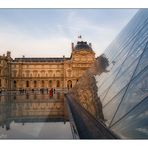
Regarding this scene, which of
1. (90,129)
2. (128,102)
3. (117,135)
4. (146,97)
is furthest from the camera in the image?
(90,129)

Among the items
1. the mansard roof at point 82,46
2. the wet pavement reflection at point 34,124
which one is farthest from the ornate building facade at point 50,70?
the wet pavement reflection at point 34,124

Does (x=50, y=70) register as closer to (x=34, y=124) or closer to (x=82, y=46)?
(x=82, y=46)

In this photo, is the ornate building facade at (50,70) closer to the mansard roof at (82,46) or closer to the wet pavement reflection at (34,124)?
the mansard roof at (82,46)

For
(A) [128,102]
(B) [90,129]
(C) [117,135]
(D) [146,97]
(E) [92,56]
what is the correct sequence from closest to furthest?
(C) [117,135], (D) [146,97], (A) [128,102], (B) [90,129], (E) [92,56]

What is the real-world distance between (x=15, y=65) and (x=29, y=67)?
3.83 m

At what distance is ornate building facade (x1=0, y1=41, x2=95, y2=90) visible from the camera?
239ft

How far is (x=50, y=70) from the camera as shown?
246ft

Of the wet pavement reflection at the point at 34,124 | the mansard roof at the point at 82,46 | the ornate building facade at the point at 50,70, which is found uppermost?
the mansard roof at the point at 82,46

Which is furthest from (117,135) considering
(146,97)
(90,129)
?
(90,129)

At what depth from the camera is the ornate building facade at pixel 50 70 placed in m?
72.9

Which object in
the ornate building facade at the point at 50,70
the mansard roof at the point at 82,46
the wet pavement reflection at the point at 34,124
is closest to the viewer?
the wet pavement reflection at the point at 34,124

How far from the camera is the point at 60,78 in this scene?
74.6 metres
